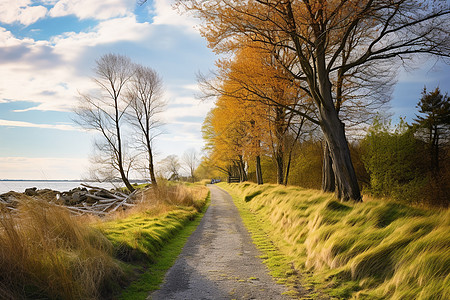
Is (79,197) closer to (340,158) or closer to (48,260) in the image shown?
(340,158)

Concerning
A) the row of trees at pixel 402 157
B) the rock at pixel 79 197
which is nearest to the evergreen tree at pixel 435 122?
the row of trees at pixel 402 157

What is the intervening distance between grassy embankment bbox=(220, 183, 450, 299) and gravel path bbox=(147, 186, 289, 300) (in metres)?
0.46

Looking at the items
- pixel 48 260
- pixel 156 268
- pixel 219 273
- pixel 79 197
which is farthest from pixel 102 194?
pixel 48 260

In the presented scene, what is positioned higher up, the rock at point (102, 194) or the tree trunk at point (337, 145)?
the tree trunk at point (337, 145)

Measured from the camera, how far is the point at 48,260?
449cm

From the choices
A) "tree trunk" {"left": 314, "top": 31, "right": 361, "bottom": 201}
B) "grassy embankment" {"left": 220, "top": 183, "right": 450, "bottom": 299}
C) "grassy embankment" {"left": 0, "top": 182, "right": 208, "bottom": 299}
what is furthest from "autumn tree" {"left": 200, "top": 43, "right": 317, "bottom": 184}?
"grassy embankment" {"left": 0, "top": 182, "right": 208, "bottom": 299}

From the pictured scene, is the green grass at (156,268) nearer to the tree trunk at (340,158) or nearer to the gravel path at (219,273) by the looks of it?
the gravel path at (219,273)

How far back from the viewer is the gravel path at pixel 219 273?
5180mm

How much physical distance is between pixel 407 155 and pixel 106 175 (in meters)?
25.6

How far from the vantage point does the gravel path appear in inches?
204

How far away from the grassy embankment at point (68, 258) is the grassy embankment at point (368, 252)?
2785 millimetres

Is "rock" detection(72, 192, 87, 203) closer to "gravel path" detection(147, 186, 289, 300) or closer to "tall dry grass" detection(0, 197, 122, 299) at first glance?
"gravel path" detection(147, 186, 289, 300)

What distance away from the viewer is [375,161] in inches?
1092

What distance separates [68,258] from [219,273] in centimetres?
286
